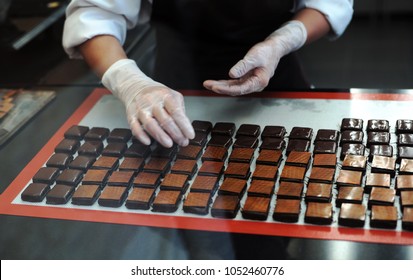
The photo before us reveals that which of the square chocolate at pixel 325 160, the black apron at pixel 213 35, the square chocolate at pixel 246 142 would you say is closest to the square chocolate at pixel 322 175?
the square chocolate at pixel 325 160

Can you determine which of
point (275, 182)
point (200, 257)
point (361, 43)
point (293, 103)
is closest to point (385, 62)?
point (361, 43)

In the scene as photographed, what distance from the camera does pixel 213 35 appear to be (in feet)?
7.04

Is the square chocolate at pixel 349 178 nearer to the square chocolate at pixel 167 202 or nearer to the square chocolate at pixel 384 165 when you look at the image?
the square chocolate at pixel 384 165

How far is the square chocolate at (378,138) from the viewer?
168 cm

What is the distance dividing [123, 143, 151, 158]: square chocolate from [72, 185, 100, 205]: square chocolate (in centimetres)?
18

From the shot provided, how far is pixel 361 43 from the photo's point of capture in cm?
221

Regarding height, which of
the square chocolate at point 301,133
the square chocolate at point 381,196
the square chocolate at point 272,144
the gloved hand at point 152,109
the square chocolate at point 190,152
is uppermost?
the gloved hand at point 152,109

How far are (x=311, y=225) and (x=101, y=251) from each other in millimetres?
547

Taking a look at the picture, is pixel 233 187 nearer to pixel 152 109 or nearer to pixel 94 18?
pixel 152 109

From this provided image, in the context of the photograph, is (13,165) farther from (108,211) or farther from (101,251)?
(101,251)

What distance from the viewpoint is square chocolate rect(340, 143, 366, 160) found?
1.65 m

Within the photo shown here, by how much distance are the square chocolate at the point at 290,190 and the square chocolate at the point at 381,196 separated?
190 mm

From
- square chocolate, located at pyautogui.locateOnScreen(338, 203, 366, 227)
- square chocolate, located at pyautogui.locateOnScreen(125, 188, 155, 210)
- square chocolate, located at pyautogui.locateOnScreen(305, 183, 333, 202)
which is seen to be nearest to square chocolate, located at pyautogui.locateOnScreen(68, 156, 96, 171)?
square chocolate, located at pyautogui.locateOnScreen(125, 188, 155, 210)
